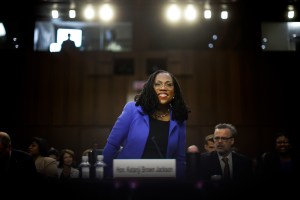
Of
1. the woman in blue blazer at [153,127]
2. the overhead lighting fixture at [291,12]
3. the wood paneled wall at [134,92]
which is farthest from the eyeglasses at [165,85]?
the overhead lighting fixture at [291,12]

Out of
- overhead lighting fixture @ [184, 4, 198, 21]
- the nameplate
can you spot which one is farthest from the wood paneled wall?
the nameplate

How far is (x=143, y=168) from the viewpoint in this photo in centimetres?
139

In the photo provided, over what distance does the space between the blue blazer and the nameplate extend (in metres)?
0.50

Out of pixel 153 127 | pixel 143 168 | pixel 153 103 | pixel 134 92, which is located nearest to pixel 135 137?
pixel 153 127

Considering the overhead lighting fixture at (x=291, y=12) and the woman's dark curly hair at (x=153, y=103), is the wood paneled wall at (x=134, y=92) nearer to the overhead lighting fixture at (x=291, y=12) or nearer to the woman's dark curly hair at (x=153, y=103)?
the overhead lighting fixture at (x=291, y=12)

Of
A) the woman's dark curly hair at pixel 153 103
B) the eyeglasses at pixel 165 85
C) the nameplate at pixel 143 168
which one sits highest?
the eyeglasses at pixel 165 85

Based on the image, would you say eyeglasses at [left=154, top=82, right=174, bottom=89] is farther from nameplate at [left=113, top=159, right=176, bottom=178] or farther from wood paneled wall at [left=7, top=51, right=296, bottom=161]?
wood paneled wall at [left=7, top=51, right=296, bottom=161]

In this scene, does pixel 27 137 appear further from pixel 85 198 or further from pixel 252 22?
pixel 85 198

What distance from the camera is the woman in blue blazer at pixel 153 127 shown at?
6.31 ft

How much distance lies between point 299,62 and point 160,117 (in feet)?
15.7

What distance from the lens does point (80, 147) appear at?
19.7 ft

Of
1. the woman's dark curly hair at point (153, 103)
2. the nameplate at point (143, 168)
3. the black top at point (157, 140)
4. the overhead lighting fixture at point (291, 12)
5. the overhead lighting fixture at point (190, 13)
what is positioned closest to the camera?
the nameplate at point (143, 168)

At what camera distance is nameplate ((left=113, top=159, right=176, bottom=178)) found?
1384mm

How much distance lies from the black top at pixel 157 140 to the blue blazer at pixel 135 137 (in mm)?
18
